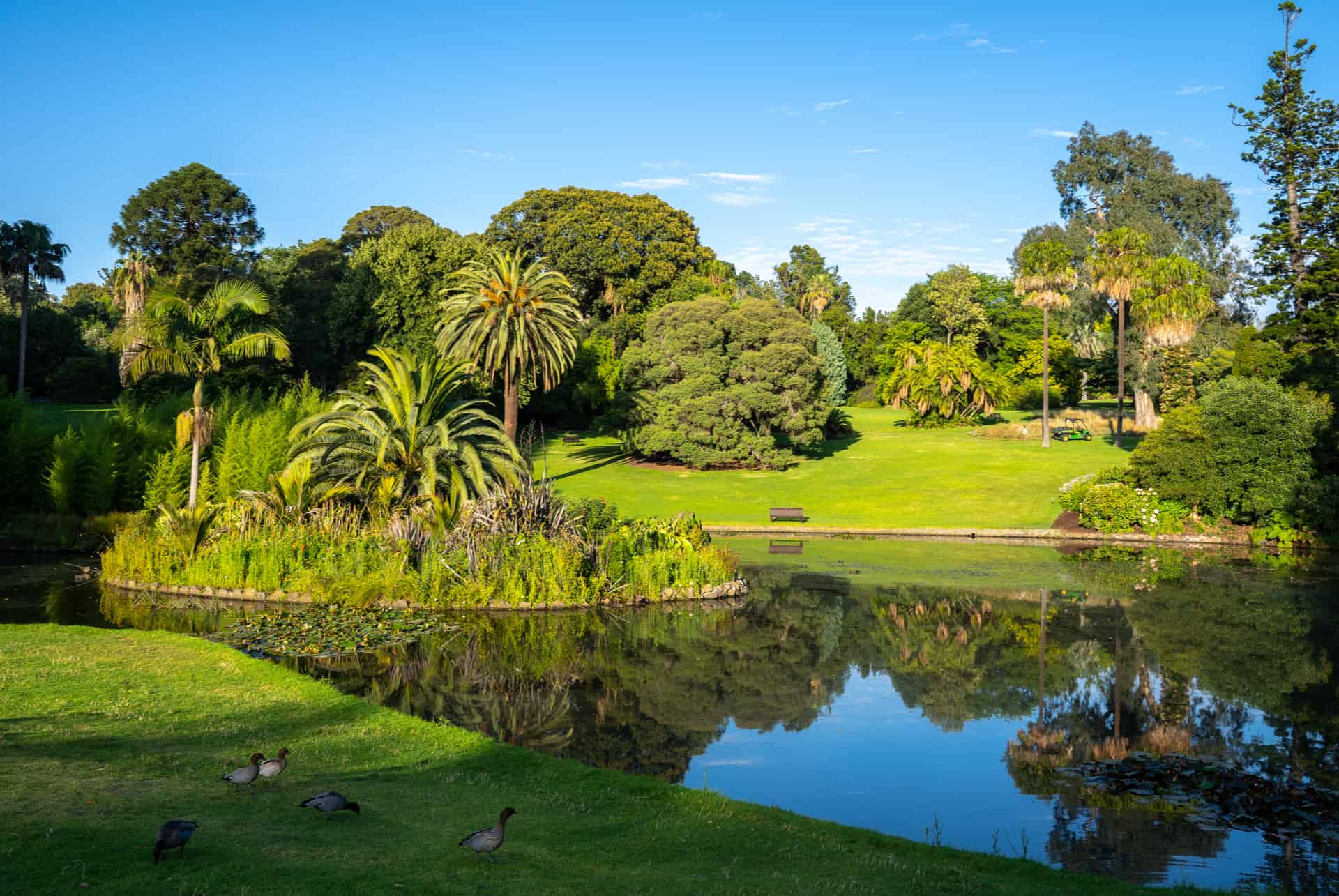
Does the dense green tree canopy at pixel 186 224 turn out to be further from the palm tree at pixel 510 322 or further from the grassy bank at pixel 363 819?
the grassy bank at pixel 363 819

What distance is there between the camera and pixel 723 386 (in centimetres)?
5578

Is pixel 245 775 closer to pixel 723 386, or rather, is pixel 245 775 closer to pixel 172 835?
pixel 172 835

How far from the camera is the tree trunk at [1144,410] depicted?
6256 cm

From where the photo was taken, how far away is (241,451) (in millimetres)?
32406

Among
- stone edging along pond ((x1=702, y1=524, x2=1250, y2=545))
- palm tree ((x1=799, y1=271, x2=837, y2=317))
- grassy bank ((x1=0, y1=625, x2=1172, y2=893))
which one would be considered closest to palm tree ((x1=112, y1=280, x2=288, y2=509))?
grassy bank ((x1=0, y1=625, x2=1172, y2=893))

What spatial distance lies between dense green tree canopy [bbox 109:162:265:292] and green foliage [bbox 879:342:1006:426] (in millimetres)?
47768

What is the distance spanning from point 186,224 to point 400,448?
49524 millimetres

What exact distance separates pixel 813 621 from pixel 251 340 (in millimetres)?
17995

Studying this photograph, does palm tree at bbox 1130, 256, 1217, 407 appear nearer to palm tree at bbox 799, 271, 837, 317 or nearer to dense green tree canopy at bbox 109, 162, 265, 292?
palm tree at bbox 799, 271, 837, 317

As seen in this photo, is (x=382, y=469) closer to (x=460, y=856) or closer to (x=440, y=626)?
(x=440, y=626)

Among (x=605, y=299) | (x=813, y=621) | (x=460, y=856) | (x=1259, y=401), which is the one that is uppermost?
(x=605, y=299)

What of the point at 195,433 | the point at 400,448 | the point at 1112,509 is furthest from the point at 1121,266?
the point at 195,433

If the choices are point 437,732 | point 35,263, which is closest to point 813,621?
point 437,732

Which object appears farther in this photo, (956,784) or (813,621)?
(813,621)
